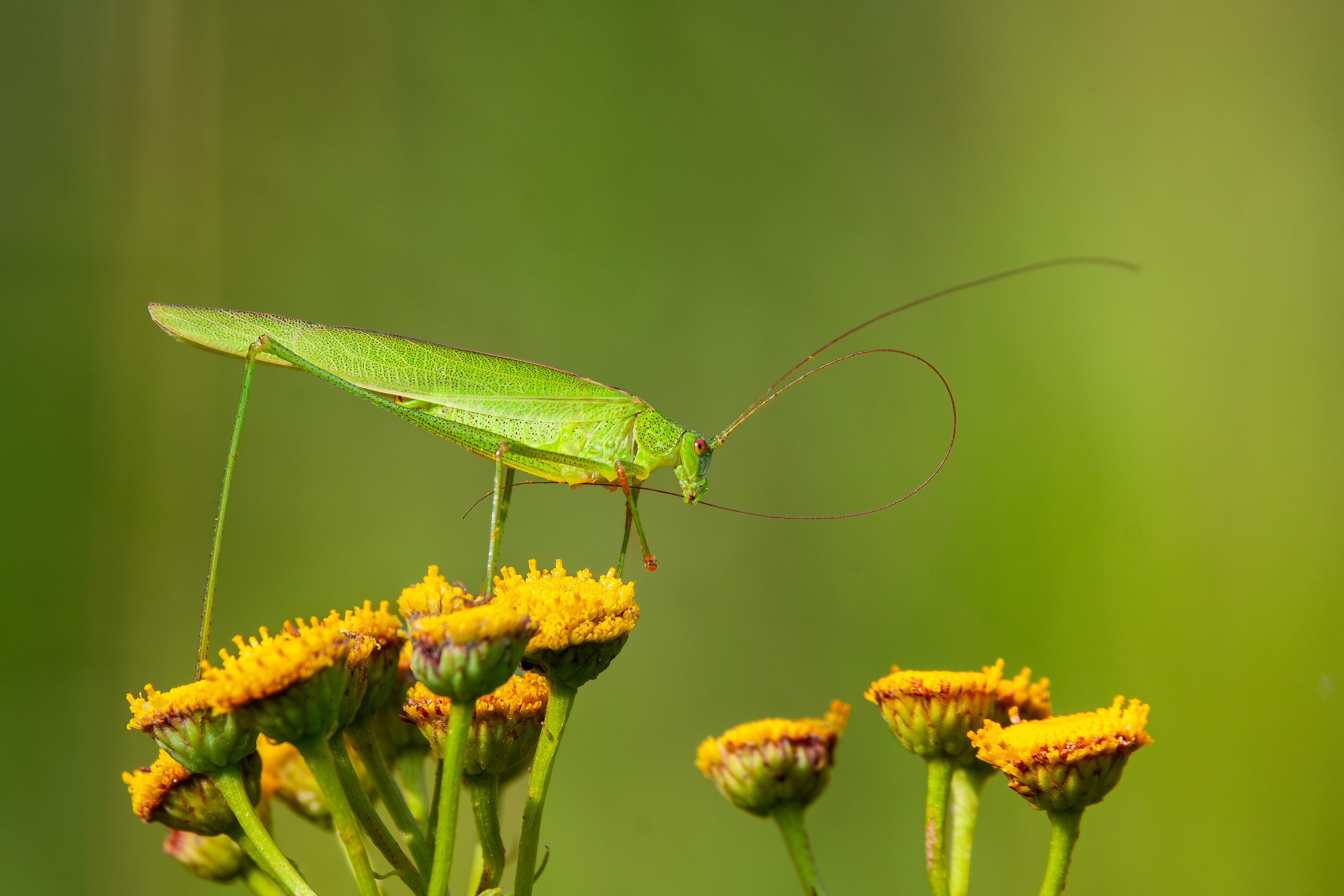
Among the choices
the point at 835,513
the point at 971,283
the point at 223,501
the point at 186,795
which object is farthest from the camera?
the point at 835,513

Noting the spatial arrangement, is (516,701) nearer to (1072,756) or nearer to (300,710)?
(300,710)

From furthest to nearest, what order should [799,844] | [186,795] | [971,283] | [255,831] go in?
[971,283]
[799,844]
[186,795]
[255,831]

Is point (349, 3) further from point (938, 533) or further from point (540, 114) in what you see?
point (938, 533)

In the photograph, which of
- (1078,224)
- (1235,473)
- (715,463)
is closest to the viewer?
(1235,473)

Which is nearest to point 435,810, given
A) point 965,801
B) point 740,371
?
point 965,801

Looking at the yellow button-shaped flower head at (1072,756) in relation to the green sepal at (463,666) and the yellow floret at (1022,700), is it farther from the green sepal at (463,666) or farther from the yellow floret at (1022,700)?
the green sepal at (463,666)

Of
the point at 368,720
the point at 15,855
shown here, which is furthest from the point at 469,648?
the point at 15,855

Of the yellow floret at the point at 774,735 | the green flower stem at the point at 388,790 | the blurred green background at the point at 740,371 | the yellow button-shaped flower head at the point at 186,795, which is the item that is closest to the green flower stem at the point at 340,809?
the green flower stem at the point at 388,790
